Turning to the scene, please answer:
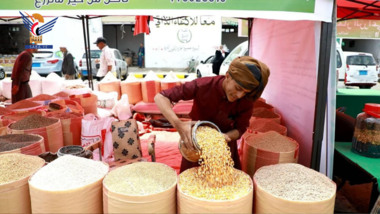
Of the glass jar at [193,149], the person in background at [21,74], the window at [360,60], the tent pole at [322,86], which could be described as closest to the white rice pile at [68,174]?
the glass jar at [193,149]

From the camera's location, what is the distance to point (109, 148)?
2.36 metres

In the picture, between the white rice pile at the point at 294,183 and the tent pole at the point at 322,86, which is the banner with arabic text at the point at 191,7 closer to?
the tent pole at the point at 322,86

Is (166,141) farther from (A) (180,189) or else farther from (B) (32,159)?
(A) (180,189)

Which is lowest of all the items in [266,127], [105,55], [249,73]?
[266,127]

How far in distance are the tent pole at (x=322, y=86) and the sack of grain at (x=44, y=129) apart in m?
1.81

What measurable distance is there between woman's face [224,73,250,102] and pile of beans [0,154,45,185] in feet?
3.32

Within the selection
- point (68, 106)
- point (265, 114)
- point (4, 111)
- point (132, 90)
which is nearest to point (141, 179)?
point (265, 114)

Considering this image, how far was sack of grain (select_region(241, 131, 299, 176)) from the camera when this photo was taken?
175cm

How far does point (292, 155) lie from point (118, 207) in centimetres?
114

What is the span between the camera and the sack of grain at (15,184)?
1.22 m

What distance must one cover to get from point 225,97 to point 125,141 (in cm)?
98

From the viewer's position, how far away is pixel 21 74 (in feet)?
12.9

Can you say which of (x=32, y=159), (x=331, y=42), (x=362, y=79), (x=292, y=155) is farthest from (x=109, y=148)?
(x=362, y=79)

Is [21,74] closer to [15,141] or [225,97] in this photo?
[15,141]
